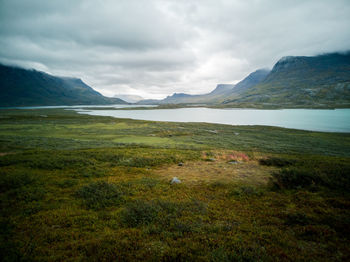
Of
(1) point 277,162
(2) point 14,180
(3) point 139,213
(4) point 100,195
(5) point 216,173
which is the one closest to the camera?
(3) point 139,213

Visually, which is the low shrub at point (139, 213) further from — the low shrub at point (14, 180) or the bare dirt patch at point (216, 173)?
the low shrub at point (14, 180)

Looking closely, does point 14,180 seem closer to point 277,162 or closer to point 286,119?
point 277,162

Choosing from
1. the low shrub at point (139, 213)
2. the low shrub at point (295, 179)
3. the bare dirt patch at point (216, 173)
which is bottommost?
the bare dirt patch at point (216, 173)

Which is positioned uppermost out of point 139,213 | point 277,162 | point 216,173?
point 277,162

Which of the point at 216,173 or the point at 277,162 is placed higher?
the point at 277,162

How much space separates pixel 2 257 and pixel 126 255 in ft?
15.1

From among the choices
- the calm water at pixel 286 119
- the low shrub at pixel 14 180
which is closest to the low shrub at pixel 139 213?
the low shrub at pixel 14 180

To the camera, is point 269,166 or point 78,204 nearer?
point 78,204

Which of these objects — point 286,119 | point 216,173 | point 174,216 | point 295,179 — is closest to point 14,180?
point 174,216

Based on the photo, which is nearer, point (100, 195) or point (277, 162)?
point (100, 195)

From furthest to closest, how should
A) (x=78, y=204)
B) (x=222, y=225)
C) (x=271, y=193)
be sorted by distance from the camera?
(x=271, y=193) < (x=78, y=204) < (x=222, y=225)

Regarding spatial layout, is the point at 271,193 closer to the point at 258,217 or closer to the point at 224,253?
the point at 258,217

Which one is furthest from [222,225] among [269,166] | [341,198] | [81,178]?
[269,166]

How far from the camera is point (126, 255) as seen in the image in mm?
6305
